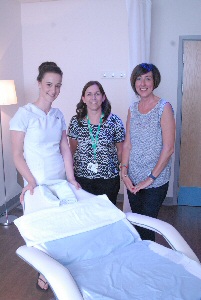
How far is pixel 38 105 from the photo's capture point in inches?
69.0

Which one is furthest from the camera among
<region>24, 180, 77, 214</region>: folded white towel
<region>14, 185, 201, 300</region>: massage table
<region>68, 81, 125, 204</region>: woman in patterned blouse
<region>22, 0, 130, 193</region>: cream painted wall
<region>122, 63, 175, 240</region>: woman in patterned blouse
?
<region>22, 0, 130, 193</region>: cream painted wall

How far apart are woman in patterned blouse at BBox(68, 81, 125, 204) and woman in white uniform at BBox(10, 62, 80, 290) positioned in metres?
0.21

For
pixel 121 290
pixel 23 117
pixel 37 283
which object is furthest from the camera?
pixel 37 283

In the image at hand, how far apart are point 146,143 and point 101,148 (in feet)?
0.94

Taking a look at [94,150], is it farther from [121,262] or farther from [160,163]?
[121,262]

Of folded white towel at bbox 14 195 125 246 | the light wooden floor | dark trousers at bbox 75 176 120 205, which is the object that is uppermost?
dark trousers at bbox 75 176 120 205

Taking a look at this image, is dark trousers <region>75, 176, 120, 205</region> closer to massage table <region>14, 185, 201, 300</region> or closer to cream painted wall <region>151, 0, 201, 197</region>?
massage table <region>14, 185, 201, 300</region>

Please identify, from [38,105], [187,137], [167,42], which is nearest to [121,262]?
[38,105]

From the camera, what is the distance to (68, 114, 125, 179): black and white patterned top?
196 cm

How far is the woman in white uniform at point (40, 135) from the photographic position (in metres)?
1.68

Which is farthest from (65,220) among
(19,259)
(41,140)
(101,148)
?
(19,259)

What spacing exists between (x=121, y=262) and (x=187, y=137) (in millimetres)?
2334

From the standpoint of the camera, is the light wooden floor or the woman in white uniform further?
the light wooden floor

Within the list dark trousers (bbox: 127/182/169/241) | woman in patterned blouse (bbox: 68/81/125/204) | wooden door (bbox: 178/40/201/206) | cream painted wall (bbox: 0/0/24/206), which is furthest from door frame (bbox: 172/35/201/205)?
cream painted wall (bbox: 0/0/24/206)
